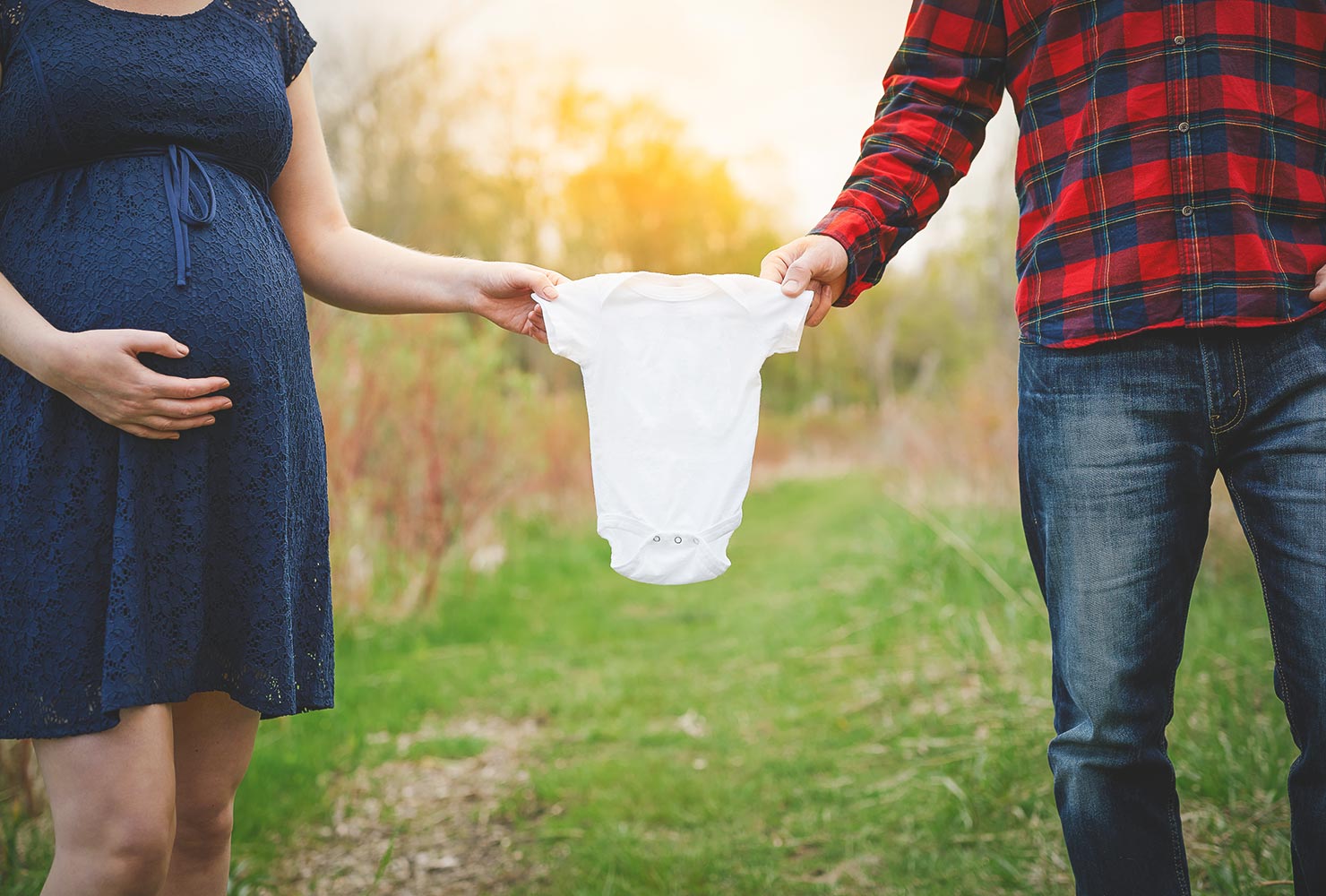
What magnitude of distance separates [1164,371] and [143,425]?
1594 mm

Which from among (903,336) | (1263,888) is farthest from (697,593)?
(903,336)

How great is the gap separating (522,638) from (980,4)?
14.5 feet

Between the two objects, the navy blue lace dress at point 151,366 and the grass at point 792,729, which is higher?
the navy blue lace dress at point 151,366

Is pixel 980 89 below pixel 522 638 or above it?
above

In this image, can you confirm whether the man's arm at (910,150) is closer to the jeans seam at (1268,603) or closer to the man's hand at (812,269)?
the man's hand at (812,269)

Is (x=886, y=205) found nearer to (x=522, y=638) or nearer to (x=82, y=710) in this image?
(x=82, y=710)

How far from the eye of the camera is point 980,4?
1805 millimetres

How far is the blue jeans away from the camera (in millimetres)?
1483

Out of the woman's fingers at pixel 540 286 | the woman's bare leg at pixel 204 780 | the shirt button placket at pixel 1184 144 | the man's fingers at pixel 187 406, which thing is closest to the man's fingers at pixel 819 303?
the woman's fingers at pixel 540 286

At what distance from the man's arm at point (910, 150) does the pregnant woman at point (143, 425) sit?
102 cm

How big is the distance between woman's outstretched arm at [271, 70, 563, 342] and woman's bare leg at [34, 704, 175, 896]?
2.85 ft

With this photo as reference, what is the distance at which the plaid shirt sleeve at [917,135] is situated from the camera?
1866 millimetres

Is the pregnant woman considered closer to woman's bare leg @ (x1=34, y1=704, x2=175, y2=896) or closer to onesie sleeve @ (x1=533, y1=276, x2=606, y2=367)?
woman's bare leg @ (x1=34, y1=704, x2=175, y2=896)

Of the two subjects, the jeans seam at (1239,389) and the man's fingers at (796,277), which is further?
the man's fingers at (796,277)
